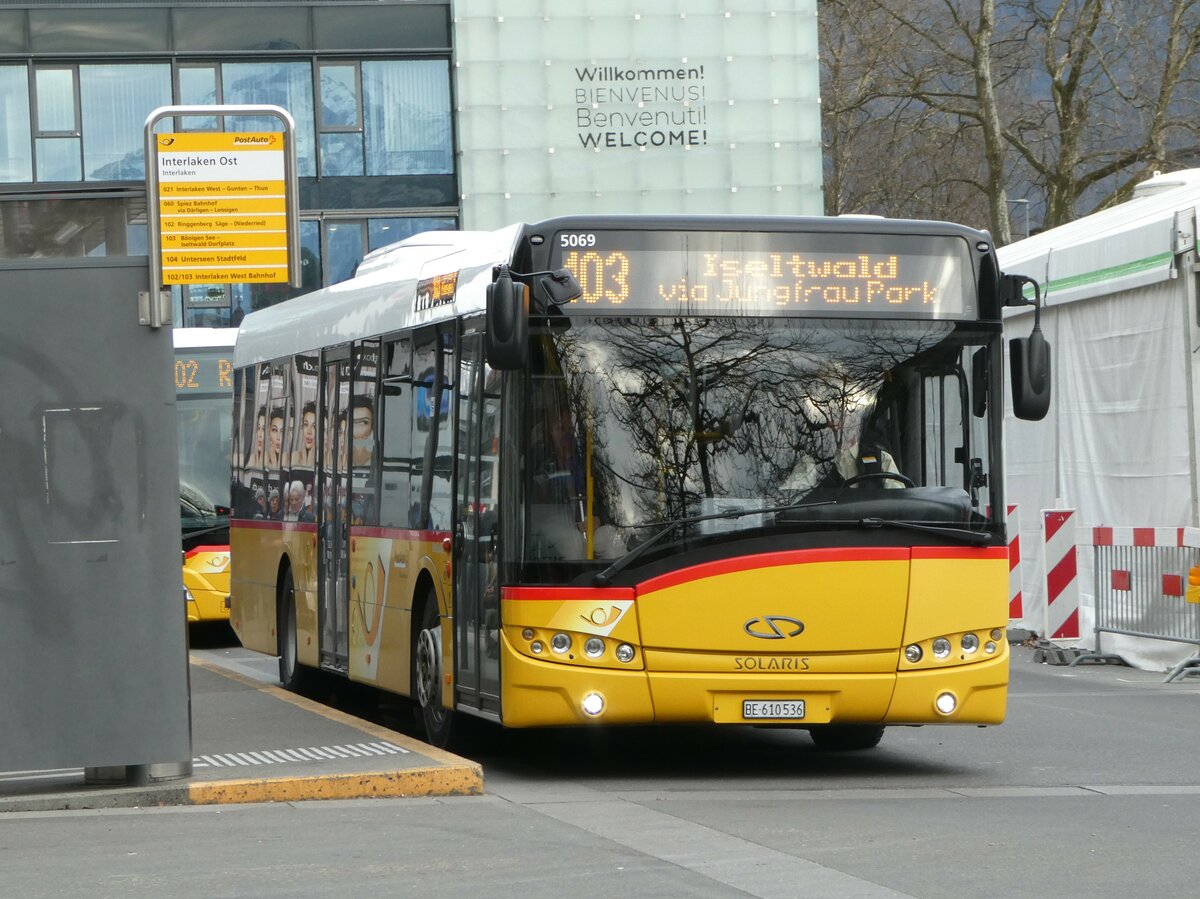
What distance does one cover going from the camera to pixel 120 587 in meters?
9.65

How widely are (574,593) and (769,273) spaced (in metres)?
1.92

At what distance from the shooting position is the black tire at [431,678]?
12.0 m

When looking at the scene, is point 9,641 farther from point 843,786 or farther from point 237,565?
point 237,565

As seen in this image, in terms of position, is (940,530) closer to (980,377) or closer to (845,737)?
(980,377)

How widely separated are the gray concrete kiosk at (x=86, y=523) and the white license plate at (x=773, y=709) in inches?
109

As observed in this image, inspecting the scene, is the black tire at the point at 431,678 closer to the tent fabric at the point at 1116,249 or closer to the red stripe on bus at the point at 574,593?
the red stripe on bus at the point at 574,593

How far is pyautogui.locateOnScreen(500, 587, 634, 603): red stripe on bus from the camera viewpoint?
10.5 meters

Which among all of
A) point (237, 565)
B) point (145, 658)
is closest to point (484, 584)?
A: point (145, 658)

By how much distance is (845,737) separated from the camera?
12531mm

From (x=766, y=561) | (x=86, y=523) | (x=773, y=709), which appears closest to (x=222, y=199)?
(x=86, y=523)

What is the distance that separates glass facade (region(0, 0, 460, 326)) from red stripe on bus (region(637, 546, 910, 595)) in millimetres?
31396

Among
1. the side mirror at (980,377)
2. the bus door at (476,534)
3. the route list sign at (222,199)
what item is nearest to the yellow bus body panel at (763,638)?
the bus door at (476,534)

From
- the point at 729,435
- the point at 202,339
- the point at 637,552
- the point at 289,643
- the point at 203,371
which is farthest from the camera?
the point at 202,339

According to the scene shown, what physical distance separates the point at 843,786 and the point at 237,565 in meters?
8.42
